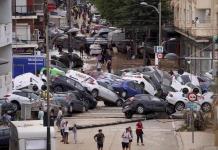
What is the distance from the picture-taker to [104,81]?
175ft

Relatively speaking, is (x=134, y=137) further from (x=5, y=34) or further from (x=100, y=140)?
(x=5, y=34)

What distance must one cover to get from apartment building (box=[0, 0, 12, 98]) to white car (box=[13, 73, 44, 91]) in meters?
2.00

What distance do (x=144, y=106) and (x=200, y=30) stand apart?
1997 cm

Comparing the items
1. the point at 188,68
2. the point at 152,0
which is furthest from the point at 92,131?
the point at 152,0

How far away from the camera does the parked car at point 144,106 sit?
144 ft

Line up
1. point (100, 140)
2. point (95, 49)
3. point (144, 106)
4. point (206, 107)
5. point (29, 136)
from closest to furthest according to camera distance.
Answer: point (29, 136) < point (100, 140) < point (144, 106) < point (206, 107) < point (95, 49)

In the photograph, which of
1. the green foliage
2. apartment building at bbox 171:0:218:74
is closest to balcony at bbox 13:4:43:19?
the green foliage

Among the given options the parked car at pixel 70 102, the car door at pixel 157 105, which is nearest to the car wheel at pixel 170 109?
the car door at pixel 157 105

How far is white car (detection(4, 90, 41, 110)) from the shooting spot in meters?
44.2

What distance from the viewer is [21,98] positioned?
148 feet

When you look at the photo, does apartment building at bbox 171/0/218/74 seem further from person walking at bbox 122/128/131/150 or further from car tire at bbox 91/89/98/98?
person walking at bbox 122/128/131/150

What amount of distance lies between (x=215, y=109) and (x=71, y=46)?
153 feet

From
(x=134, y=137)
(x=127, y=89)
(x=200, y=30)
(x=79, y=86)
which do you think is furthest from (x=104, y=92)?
(x=200, y=30)

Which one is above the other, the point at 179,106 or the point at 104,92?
the point at 104,92
